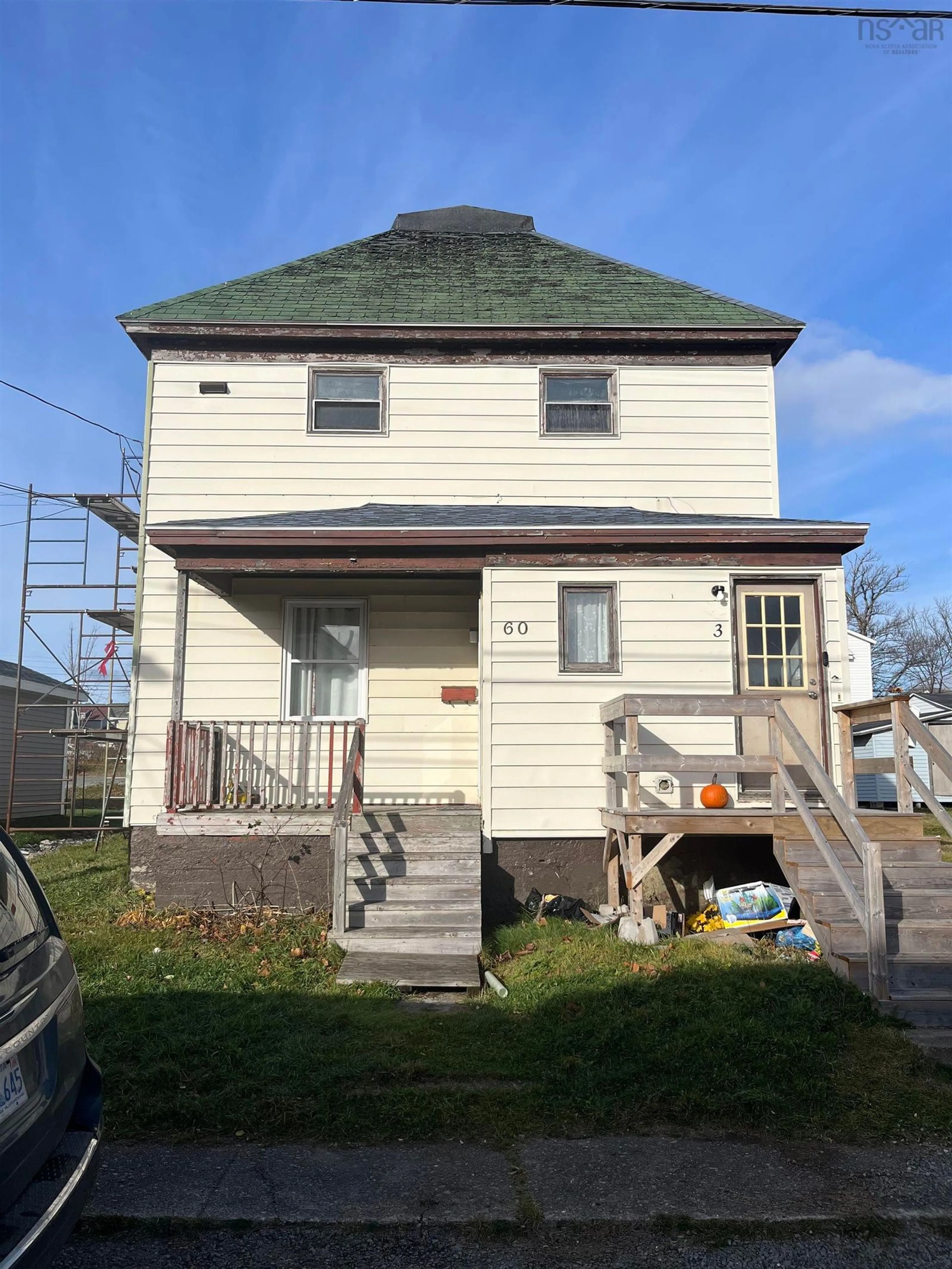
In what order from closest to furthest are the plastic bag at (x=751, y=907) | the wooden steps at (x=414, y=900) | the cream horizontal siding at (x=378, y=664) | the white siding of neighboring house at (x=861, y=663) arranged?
the wooden steps at (x=414, y=900) → the plastic bag at (x=751, y=907) → the cream horizontal siding at (x=378, y=664) → the white siding of neighboring house at (x=861, y=663)

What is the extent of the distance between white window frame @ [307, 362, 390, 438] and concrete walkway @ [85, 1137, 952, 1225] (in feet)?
26.0

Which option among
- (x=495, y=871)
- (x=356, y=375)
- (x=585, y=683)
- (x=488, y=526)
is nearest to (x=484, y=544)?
(x=488, y=526)

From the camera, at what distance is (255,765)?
9.51 m

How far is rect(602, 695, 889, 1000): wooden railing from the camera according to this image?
5.63 metres

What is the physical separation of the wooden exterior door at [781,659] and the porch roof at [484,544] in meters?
0.32

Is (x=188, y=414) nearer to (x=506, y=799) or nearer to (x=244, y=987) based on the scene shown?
(x=506, y=799)

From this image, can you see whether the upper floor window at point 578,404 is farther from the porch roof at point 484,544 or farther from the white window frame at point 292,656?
the white window frame at point 292,656

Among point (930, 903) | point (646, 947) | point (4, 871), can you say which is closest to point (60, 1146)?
point (4, 871)

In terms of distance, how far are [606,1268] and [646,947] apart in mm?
3648

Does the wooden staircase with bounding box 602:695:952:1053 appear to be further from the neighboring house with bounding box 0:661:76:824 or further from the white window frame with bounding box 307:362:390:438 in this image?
the neighboring house with bounding box 0:661:76:824

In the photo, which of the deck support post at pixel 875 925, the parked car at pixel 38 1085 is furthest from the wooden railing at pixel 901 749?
the parked car at pixel 38 1085

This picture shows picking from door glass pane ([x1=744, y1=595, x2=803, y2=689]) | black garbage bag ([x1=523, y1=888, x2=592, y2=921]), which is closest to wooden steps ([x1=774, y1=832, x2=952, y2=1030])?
door glass pane ([x1=744, y1=595, x2=803, y2=689])

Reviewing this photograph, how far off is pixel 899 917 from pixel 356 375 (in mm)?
7964

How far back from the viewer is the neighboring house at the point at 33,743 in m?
21.5
